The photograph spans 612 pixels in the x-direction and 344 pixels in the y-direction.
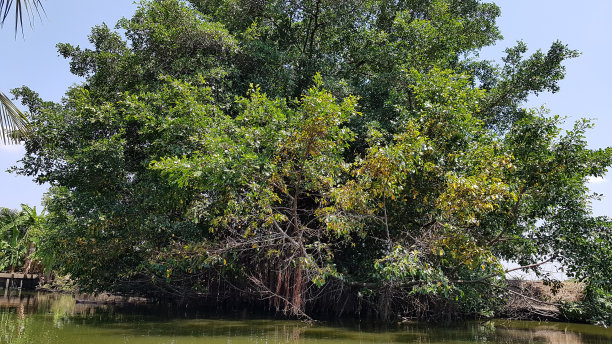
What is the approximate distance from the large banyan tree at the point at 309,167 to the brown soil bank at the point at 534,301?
979mm

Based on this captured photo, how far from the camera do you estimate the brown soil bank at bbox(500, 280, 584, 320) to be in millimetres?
12423

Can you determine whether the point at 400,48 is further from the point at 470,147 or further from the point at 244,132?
the point at 244,132

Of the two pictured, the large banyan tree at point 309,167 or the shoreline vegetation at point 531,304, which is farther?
the shoreline vegetation at point 531,304

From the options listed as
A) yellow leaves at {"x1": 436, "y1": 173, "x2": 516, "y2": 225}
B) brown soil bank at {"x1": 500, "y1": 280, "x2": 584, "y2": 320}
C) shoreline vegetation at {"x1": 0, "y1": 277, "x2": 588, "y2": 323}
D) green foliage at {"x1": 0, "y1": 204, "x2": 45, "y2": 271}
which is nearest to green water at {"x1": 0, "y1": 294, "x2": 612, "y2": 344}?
shoreline vegetation at {"x1": 0, "y1": 277, "x2": 588, "y2": 323}

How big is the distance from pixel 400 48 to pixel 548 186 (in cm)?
573

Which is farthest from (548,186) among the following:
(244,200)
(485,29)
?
(485,29)

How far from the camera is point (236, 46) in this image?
12.5 meters

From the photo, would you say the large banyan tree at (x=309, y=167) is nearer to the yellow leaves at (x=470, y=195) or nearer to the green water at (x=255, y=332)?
the yellow leaves at (x=470, y=195)

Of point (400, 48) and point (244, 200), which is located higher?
point (400, 48)

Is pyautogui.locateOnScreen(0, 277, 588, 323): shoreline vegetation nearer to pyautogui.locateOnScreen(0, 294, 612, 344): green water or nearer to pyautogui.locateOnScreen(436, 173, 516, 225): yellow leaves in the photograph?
pyautogui.locateOnScreen(0, 294, 612, 344): green water

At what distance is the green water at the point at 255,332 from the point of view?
7.60 meters

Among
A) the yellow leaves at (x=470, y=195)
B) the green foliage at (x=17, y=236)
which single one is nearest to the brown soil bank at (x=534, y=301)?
the yellow leaves at (x=470, y=195)

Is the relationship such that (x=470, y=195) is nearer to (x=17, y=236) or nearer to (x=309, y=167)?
(x=309, y=167)

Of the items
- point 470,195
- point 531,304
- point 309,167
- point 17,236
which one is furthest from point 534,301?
point 17,236
